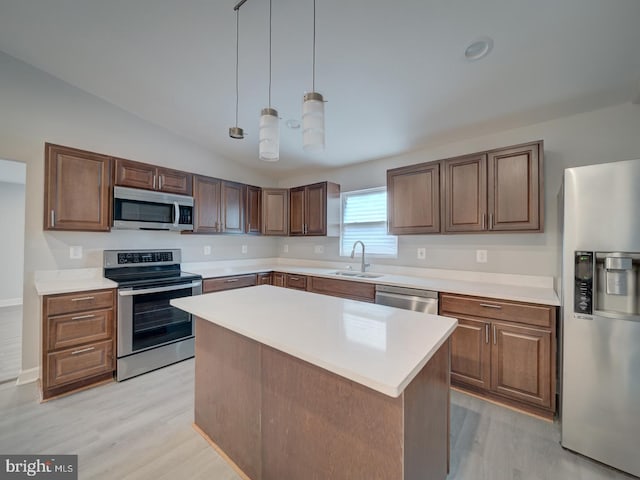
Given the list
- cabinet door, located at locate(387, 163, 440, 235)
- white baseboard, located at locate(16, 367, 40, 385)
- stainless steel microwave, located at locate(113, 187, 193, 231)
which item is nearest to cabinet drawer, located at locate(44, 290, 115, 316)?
stainless steel microwave, located at locate(113, 187, 193, 231)

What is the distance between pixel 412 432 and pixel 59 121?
3.81 meters

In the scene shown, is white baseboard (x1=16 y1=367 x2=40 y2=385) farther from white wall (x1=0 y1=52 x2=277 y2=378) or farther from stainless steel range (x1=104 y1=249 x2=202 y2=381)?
stainless steel range (x1=104 y1=249 x2=202 y2=381)

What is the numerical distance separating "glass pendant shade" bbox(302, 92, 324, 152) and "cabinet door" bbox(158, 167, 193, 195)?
2.37 meters

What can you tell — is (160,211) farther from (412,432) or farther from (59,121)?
(412,432)

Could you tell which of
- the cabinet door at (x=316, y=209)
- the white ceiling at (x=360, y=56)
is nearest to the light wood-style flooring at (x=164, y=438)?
the cabinet door at (x=316, y=209)

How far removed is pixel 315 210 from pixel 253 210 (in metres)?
0.96

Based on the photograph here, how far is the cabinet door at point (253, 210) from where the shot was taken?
12.6 ft

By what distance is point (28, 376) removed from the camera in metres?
2.39

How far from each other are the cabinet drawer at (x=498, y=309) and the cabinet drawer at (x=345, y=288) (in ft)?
2.42

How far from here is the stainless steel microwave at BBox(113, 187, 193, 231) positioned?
263 centimetres

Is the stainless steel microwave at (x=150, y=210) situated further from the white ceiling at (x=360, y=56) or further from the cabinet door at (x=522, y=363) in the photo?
the cabinet door at (x=522, y=363)

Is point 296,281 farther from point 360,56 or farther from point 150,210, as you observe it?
point 360,56

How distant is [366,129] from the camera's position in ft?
8.95

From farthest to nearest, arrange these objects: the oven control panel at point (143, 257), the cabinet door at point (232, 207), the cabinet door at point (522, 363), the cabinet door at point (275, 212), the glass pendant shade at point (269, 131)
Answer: the cabinet door at point (275, 212) → the cabinet door at point (232, 207) → the oven control panel at point (143, 257) → the cabinet door at point (522, 363) → the glass pendant shade at point (269, 131)
